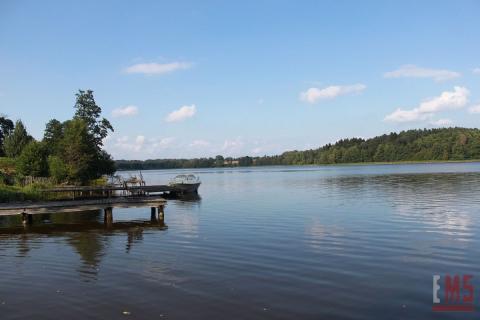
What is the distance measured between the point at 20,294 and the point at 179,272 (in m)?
5.15

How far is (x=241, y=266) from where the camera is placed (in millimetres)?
16406

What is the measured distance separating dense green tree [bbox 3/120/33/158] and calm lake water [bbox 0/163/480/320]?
185 feet

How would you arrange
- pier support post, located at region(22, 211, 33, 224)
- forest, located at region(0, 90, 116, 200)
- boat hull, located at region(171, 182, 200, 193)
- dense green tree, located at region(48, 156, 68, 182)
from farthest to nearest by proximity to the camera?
1. boat hull, located at region(171, 182, 200, 193)
2. dense green tree, located at region(48, 156, 68, 182)
3. forest, located at region(0, 90, 116, 200)
4. pier support post, located at region(22, 211, 33, 224)

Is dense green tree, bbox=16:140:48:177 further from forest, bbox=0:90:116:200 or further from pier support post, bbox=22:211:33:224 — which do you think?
pier support post, bbox=22:211:33:224

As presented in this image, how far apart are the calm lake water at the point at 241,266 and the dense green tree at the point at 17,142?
2216 inches

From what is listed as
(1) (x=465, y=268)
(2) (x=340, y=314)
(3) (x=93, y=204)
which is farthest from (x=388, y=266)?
(3) (x=93, y=204)

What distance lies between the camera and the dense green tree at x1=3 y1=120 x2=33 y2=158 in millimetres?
79438

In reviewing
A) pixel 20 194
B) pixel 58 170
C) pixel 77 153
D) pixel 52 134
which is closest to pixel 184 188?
pixel 77 153

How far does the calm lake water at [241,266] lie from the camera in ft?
38.7

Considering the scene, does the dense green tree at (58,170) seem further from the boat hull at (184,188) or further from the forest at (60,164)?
the boat hull at (184,188)

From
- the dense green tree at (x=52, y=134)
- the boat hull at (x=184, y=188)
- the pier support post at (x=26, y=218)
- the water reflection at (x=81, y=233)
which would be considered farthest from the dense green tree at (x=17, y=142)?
the pier support post at (x=26, y=218)

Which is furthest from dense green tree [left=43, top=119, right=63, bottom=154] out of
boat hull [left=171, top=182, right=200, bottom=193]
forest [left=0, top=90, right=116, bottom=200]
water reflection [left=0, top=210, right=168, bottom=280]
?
water reflection [left=0, top=210, right=168, bottom=280]

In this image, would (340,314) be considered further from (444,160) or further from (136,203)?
(444,160)

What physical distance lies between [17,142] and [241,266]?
77.1 m
